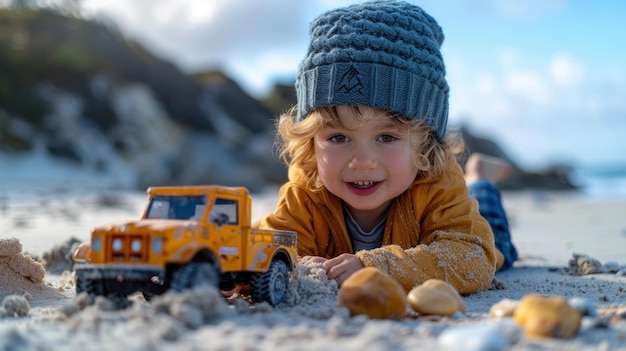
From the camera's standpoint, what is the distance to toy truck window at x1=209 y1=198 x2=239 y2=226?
2297 millimetres

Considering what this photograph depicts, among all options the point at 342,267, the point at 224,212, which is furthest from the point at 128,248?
the point at 342,267

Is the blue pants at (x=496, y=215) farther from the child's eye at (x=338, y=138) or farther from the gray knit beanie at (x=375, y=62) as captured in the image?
the child's eye at (x=338, y=138)

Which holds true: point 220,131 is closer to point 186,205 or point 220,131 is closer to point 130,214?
point 130,214

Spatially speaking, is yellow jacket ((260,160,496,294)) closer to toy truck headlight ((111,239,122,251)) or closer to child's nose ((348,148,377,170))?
child's nose ((348,148,377,170))

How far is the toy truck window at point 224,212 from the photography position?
230cm

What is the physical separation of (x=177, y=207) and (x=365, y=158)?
128cm

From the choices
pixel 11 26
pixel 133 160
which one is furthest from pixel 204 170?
pixel 11 26

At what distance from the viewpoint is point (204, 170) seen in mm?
15266

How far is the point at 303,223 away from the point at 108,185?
1208 cm

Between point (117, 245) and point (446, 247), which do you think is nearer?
point (117, 245)

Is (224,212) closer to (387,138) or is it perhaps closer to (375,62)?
(387,138)

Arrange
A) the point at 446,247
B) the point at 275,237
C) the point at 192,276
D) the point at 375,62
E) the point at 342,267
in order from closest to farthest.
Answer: the point at 192,276 < the point at 275,237 < the point at 342,267 < the point at 446,247 < the point at 375,62

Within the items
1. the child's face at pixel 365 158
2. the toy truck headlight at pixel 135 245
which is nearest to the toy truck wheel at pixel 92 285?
the toy truck headlight at pixel 135 245

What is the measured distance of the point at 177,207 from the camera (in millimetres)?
2387
